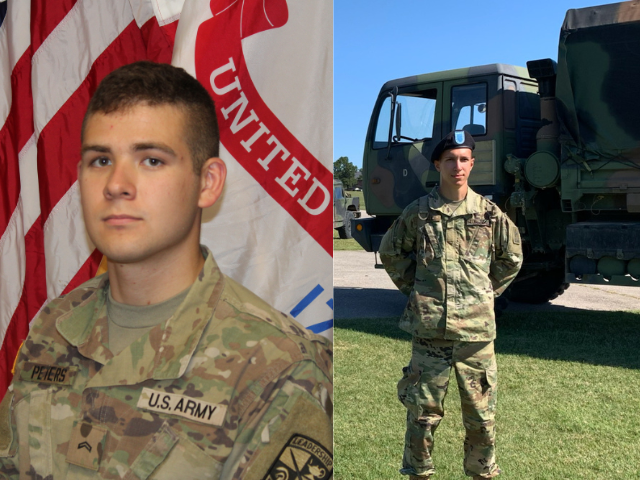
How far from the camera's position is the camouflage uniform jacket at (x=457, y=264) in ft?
12.2

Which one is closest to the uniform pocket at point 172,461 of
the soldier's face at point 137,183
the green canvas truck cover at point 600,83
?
the soldier's face at point 137,183

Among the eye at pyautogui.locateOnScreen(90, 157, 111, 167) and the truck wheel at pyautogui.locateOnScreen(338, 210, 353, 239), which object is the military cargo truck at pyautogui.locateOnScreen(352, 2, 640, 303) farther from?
the truck wheel at pyautogui.locateOnScreen(338, 210, 353, 239)

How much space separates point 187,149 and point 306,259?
452 mm

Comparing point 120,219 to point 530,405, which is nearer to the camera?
point 120,219

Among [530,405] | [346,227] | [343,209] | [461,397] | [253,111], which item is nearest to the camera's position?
→ [253,111]

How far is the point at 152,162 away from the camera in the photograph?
4.21ft

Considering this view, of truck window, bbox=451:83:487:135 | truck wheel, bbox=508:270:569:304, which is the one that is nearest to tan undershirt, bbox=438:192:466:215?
truck window, bbox=451:83:487:135

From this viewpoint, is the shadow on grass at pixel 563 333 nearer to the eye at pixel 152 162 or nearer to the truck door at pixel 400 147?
the truck door at pixel 400 147

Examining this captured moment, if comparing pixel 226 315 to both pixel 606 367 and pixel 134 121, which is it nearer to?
pixel 134 121

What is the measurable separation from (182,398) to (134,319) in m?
0.21

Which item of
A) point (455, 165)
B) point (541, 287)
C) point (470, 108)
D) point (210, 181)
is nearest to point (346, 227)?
point (541, 287)

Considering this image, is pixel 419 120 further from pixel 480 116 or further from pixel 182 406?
pixel 182 406

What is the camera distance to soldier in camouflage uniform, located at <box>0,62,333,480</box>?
1.23m

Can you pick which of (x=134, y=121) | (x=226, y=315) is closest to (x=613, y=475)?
(x=226, y=315)
